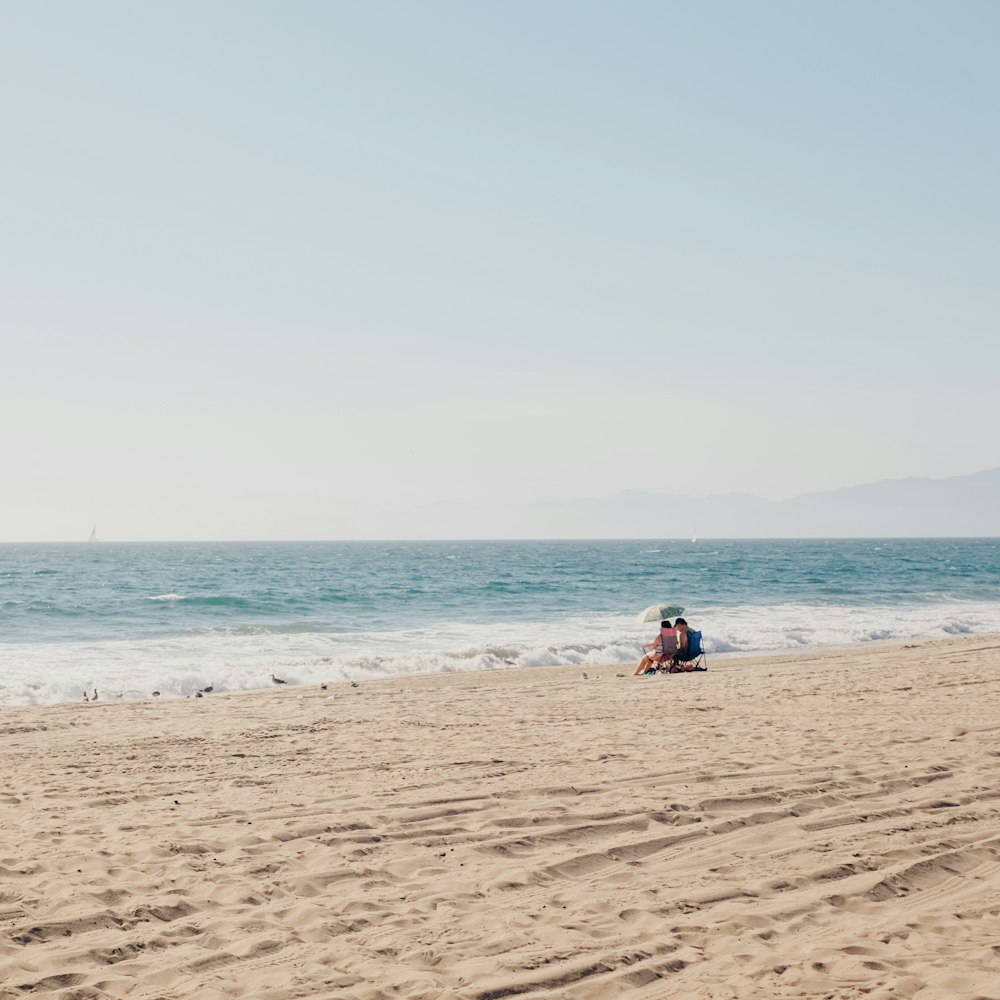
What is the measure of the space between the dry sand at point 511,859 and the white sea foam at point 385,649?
24.8 feet

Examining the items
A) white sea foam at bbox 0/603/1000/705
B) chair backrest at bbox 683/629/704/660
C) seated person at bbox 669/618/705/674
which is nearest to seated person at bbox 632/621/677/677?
seated person at bbox 669/618/705/674

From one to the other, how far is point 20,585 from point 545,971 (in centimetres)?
5905

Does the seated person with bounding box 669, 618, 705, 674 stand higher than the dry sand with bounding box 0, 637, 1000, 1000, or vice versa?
the dry sand with bounding box 0, 637, 1000, 1000

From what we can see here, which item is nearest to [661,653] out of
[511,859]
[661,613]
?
[661,613]

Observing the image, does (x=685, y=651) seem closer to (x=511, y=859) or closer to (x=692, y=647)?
(x=692, y=647)

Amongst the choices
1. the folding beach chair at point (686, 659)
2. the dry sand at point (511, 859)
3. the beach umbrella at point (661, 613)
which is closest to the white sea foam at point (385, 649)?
the beach umbrella at point (661, 613)

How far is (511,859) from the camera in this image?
19.5 feet

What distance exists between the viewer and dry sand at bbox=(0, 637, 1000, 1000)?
4410 millimetres

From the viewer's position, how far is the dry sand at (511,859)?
14.5 ft

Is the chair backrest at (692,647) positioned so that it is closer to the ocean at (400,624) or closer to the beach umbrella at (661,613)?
the beach umbrella at (661,613)

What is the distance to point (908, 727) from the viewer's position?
993 cm

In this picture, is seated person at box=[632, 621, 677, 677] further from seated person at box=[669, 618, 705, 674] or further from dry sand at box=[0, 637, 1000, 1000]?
dry sand at box=[0, 637, 1000, 1000]

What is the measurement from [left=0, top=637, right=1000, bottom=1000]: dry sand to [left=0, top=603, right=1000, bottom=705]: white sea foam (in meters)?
7.55

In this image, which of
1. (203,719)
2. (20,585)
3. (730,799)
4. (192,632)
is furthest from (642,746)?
(20,585)
